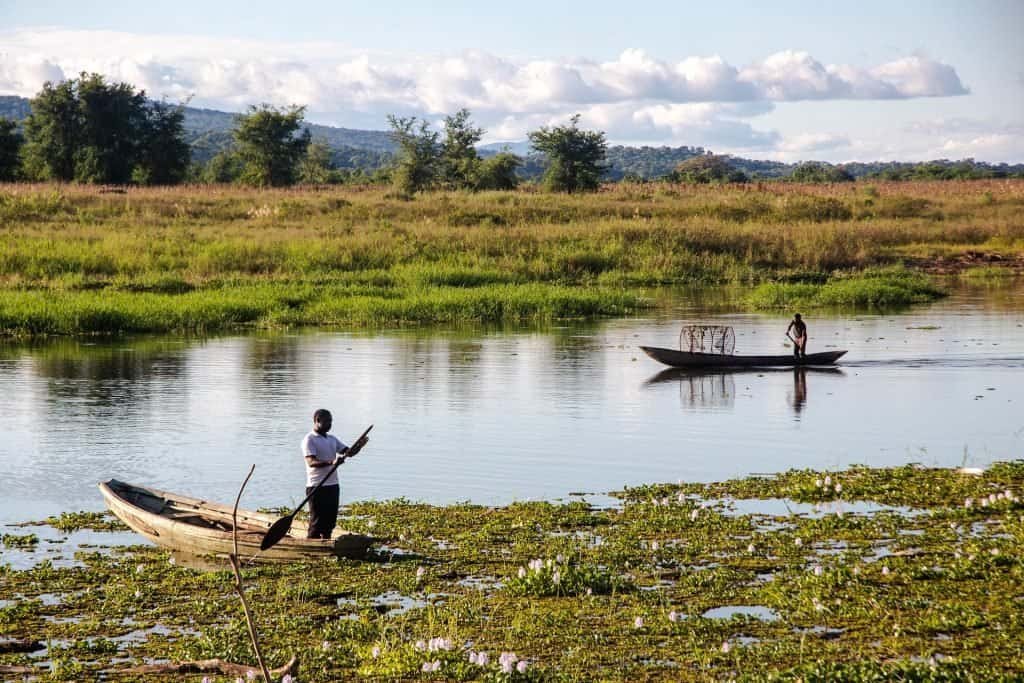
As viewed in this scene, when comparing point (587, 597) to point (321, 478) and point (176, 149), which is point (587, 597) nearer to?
point (321, 478)

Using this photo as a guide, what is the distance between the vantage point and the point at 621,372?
27.3m

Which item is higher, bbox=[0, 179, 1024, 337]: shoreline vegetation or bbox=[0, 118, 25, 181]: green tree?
bbox=[0, 118, 25, 181]: green tree

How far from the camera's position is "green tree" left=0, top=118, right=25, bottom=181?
77500 millimetres

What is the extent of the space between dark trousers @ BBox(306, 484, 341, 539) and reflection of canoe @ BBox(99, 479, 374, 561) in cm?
17

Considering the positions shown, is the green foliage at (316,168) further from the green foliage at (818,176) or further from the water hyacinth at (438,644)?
the water hyacinth at (438,644)

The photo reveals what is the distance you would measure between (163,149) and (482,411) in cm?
6621

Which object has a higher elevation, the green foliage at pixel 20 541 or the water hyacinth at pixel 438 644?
the water hyacinth at pixel 438 644

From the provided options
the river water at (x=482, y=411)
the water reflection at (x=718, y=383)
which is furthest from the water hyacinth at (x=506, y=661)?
the water reflection at (x=718, y=383)

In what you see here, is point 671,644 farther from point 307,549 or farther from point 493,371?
point 493,371

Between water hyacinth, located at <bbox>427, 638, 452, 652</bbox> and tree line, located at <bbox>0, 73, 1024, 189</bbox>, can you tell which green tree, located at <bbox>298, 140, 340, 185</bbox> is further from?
water hyacinth, located at <bbox>427, 638, 452, 652</bbox>

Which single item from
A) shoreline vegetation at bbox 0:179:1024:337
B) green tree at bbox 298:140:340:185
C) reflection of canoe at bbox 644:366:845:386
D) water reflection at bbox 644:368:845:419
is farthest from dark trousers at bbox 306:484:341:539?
green tree at bbox 298:140:340:185

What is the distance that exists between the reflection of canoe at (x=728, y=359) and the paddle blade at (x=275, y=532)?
1543 cm

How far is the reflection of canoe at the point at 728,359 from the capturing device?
26.3 meters

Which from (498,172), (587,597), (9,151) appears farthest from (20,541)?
(498,172)
